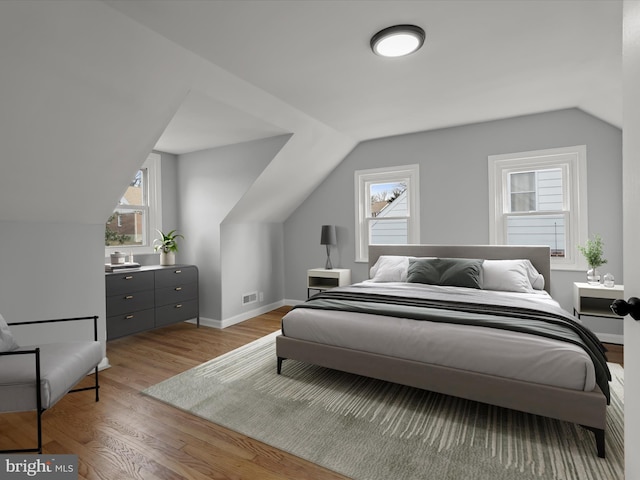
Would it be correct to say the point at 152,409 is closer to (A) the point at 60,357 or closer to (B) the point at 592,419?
(A) the point at 60,357

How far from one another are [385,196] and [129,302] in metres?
3.58

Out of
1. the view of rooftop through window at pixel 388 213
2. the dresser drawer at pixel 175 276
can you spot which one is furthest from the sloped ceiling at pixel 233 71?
the view of rooftop through window at pixel 388 213

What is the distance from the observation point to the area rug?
1815 mm

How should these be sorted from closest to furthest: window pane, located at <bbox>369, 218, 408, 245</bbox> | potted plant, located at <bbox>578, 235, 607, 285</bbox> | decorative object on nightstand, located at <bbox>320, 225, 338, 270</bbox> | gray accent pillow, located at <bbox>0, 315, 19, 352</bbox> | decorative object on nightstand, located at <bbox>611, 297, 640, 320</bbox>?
decorative object on nightstand, located at <bbox>611, 297, 640, 320</bbox> < gray accent pillow, located at <bbox>0, 315, 19, 352</bbox> < potted plant, located at <bbox>578, 235, 607, 285</bbox> < window pane, located at <bbox>369, 218, 408, 245</bbox> < decorative object on nightstand, located at <bbox>320, 225, 338, 270</bbox>

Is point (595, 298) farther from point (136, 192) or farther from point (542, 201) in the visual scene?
point (136, 192)

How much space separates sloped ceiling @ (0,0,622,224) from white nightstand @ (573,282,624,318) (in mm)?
1723

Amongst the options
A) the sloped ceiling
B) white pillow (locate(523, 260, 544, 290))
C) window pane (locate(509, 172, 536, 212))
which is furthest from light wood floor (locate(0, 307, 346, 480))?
window pane (locate(509, 172, 536, 212))

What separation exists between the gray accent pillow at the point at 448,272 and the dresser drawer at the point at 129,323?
296cm

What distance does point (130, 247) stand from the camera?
14.6 ft

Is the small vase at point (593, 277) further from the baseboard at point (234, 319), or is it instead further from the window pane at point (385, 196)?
the baseboard at point (234, 319)

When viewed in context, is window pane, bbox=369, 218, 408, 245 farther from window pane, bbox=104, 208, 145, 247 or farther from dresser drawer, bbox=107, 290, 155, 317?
window pane, bbox=104, 208, 145, 247

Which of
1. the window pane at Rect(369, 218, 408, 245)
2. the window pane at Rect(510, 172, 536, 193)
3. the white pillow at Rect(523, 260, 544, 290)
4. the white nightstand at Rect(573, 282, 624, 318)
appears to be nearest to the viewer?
the white nightstand at Rect(573, 282, 624, 318)

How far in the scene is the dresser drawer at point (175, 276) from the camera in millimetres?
4059

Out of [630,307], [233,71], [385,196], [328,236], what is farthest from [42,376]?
[385,196]
